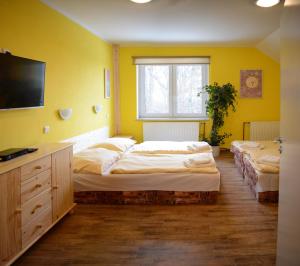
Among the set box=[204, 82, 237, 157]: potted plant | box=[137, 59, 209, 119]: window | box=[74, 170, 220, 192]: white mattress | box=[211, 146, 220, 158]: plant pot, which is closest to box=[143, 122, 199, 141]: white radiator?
box=[137, 59, 209, 119]: window

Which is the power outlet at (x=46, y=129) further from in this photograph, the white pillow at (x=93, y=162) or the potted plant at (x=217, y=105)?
the potted plant at (x=217, y=105)

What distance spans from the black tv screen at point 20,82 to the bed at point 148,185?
1009 mm

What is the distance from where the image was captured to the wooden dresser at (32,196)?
6.89 feet

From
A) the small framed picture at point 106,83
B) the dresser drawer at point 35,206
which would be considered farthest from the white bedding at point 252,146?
the dresser drawer at point 35,206

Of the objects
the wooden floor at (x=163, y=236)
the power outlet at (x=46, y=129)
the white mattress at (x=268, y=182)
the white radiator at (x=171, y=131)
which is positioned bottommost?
the wooden floor at (x=163, y=236)

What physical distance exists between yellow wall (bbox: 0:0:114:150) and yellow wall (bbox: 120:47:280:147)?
96cm

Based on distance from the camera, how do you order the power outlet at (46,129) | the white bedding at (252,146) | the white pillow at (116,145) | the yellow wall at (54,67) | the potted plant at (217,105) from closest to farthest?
the yellow wall at (54,67) < the power outlet at (46,129) < the white pillow at (116,145) < the white bedding at (252,146) < the potted plant at (217,105)

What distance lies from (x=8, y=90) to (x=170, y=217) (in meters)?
1.91

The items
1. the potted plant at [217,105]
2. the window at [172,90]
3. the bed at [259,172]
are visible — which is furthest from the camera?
the window at [172,90]

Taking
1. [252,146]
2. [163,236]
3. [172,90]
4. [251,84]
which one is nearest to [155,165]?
[163,236]

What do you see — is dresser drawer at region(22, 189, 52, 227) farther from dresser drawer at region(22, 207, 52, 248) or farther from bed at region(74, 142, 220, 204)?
bed at region(74, 142, 220, 204)

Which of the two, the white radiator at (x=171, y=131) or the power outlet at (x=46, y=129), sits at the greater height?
the power outlet at (x=46, y=129)

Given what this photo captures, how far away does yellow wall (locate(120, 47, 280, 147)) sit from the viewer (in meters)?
6.38

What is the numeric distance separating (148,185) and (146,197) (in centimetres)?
14
